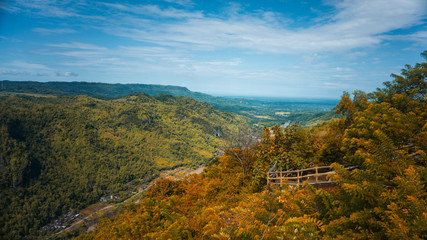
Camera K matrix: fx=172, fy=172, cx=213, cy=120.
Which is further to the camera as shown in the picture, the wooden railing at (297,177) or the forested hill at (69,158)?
the forested hill at (69,158)

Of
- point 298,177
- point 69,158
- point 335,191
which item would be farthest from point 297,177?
point 69,158

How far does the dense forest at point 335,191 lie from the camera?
3674mm

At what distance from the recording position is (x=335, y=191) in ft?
19.9

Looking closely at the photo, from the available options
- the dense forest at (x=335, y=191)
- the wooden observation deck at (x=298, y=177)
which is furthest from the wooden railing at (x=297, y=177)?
the dense forest at (x=335, y=191)

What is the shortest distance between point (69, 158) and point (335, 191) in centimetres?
18427

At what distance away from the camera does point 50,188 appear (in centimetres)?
11688

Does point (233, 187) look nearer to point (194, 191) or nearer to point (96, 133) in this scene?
point (194, 191)

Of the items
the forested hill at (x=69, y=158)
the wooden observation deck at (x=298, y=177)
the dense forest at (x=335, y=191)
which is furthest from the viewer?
the forested hill at (x=69, y=158)

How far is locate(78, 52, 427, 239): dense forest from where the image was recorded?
3674 millimetres

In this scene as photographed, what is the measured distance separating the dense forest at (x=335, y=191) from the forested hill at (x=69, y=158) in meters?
89.8

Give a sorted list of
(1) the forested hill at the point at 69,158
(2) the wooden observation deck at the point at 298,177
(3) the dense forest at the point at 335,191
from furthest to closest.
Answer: (1) the forested hill at the point at 69,158, (2) the wooden observation deck at the point at 298,177, (3) the dense forest at the point at 335,191

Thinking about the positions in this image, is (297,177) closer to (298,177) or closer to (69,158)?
(298,177)

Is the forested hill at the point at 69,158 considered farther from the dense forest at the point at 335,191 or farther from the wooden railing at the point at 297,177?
the wooden railing at the point at 297,177

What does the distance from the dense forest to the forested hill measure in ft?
294
